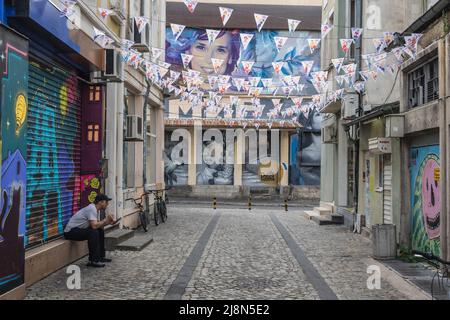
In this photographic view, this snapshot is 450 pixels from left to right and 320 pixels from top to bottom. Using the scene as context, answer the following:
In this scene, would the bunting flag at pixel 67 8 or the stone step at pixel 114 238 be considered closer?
the bunting flag at pixel 67 8

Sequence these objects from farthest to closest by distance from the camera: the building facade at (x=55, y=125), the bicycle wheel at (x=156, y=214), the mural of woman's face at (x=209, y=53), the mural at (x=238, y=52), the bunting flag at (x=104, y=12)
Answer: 1. the mural of woman's face at (x=209, y=53)
2. the mural at (x=238, y=52)
3. the bicycle wheel at (x=156, y=214)
4. the bunting flag at (x=104, y=12)
5. the building facade at (x=55, y=125)

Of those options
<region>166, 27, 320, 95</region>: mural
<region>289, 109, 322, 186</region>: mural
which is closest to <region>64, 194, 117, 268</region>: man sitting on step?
<region>166, 27, 320, 95</region>: mural

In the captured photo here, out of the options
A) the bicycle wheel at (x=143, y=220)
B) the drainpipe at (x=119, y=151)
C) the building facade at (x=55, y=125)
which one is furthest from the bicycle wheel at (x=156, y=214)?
the drainpipe at (x=119, y=151)

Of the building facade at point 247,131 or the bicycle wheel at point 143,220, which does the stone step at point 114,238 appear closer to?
the bicycle wheel at point 143,220

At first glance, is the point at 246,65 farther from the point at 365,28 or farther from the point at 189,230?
the point at 189,230

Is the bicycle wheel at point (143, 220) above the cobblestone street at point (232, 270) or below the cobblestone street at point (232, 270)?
above

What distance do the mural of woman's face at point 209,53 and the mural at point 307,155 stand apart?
635cm

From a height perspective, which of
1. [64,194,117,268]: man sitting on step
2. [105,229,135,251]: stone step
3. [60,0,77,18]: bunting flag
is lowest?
[105,229,135,251]: stone step

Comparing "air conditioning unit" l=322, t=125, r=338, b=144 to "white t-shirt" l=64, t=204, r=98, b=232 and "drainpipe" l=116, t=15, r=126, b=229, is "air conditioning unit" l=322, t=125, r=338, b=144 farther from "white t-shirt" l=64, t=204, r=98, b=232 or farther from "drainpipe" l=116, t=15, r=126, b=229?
"white t-shirt" l=64, t=204, r=98, b=232

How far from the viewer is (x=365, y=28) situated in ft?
49.4

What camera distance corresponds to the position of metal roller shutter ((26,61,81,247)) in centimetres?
878

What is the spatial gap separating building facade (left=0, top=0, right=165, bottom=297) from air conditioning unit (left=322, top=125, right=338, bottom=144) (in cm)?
856

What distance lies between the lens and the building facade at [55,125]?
21.9 feet
